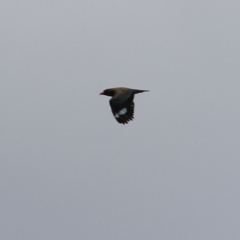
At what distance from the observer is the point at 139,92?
108 meters

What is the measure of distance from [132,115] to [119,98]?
4.63 ft

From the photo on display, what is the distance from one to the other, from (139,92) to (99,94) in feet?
11.4

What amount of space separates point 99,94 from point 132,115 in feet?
14.4

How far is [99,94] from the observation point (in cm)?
11088

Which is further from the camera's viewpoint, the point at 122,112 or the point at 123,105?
the point at 123,105

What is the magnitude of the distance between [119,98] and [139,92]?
4.30 ft

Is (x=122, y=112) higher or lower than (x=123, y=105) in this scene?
lower

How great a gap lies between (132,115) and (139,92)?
1.84 m

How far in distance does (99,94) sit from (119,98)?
3.30 m

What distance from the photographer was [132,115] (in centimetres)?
10712
